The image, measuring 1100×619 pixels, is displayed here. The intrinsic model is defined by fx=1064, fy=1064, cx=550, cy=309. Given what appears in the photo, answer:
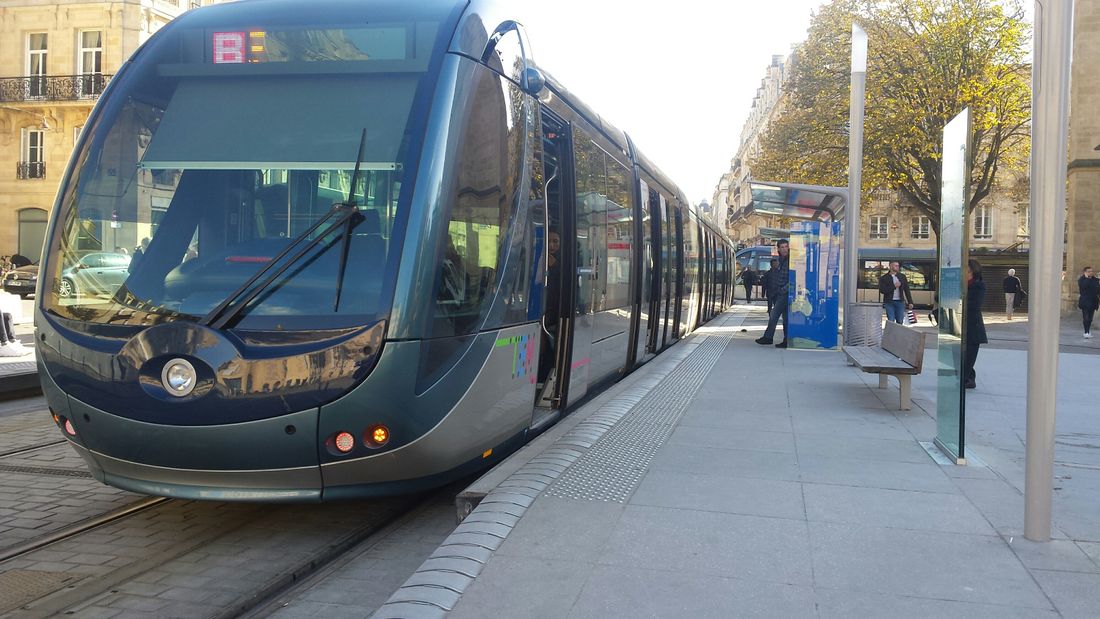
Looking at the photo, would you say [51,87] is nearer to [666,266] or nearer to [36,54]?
[36,54]

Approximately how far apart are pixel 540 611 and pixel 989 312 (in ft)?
146

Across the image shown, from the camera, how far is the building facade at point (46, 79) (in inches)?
1543

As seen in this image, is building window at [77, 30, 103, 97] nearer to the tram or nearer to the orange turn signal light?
the tram

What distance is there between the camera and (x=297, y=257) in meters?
5.30

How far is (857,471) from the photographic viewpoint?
657cm

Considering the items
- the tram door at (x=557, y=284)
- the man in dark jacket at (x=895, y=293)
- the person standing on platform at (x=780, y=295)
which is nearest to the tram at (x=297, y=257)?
the tram door at (x=557, y=284)

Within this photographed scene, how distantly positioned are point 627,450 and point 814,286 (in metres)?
10.8

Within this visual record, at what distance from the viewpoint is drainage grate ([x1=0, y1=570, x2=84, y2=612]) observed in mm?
4473

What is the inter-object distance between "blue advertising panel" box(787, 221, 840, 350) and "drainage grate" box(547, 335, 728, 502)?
5976 millimetres

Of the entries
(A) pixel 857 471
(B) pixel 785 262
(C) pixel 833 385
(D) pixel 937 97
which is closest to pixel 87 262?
(A) pixel 857 471

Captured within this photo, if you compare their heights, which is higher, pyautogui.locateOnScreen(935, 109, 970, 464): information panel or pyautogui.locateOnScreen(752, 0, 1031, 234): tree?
pyautogui.locateOnScreen(752, 0, 1031, 234): tree

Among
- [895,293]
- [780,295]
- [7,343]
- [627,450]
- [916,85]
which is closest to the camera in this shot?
[627,450]

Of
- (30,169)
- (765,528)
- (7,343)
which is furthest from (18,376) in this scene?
(30,169)

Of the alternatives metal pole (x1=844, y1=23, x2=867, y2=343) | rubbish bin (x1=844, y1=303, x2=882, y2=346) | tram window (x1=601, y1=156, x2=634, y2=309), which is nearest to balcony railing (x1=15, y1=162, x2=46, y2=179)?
metal pole (x1=844, y1=23, x2=867, y2=343)
